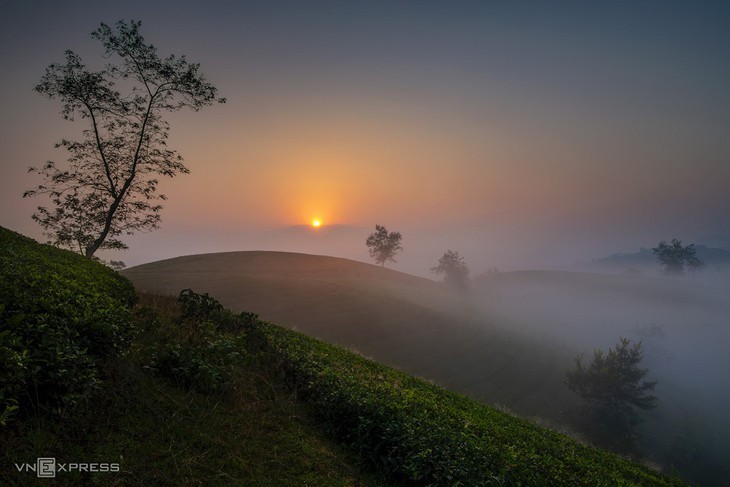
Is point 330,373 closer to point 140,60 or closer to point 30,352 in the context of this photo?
point 30,352

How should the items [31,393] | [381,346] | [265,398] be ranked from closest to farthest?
[31,393], [265,398], [381,346]

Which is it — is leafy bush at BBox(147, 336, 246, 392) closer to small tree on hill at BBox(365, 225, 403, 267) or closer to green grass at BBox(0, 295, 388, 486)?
green grass at BBox(0, 295, 388, 486)

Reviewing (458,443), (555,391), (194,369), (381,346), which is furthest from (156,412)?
(555,391)

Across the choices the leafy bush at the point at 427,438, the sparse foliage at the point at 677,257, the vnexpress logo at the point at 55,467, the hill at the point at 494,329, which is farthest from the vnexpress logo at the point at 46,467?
the sparse foliage at the point at 677,257

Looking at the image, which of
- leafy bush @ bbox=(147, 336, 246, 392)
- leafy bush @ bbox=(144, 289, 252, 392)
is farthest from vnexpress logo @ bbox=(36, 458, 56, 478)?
leafy bush @ bbox=(147, 336, 246, 392)

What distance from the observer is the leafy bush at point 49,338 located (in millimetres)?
4406

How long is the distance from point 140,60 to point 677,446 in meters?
66.1

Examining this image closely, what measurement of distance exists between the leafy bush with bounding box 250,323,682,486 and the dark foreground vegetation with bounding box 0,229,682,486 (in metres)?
0.04

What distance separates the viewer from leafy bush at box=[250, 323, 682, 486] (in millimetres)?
6238

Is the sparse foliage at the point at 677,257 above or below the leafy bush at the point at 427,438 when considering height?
above

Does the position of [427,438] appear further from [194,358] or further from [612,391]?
[612,391]

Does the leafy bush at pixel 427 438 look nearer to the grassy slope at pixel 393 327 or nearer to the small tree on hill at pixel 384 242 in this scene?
the grassy slope at pixel 393 327

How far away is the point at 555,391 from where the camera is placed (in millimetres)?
46750

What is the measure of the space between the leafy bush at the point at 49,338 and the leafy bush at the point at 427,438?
468 cm
